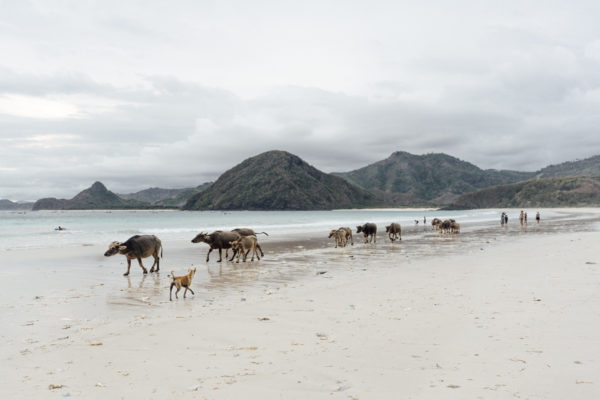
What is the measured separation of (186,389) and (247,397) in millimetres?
839

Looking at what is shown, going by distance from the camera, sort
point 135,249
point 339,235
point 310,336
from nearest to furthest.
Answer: point 310,336 < point 135,249 < point 339,235

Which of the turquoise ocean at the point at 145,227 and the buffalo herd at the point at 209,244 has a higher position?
the buffalo herd at the point at 209,244

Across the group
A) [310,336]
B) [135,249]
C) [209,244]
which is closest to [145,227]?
[209,244]

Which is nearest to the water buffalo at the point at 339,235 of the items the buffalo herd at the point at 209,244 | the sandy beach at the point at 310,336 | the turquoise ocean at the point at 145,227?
the buffalo herd at the point at 209,244

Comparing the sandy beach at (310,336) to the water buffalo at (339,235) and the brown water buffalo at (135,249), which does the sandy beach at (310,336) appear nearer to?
the brown water buffalo at (135,249)

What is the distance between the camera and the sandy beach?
5.19 m

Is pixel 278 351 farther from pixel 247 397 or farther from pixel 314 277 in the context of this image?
pixel 314 277

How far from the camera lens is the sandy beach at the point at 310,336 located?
5191 millimetres

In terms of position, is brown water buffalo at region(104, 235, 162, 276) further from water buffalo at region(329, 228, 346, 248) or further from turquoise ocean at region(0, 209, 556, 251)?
turquoise ocean at region(0, 209, 556, 251)

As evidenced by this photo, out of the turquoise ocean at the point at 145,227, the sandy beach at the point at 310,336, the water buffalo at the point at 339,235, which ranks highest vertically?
the water buffalo at the point at 339,235

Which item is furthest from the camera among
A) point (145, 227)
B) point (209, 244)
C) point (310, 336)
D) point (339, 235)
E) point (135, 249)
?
point (145, 227)

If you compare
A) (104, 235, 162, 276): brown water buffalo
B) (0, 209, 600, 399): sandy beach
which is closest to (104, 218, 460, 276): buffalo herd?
(104, 235, 162, 276): brown water buffalo

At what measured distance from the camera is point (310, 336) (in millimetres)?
7254

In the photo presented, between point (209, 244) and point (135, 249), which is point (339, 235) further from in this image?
point (135, 249)
